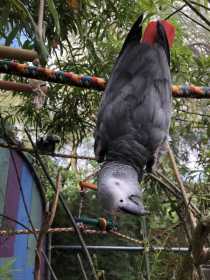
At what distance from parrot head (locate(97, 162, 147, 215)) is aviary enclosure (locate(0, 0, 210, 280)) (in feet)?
0.56

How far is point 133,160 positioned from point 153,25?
0.23 m

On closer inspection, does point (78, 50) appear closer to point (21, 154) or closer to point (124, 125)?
point (21, 154)

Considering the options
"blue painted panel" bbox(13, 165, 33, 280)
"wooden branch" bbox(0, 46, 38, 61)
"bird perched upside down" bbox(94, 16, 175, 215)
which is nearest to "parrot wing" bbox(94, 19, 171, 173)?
"bird perched upside down" bbox(94, 16, 175, 215)

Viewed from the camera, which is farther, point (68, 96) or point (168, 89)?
point (68, 96)

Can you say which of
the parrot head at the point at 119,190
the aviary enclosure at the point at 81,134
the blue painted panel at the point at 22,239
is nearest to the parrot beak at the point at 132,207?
the parrot head at the point at 119,190

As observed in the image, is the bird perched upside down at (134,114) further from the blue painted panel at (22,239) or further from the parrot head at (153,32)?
the blue painted panel at (22,239)

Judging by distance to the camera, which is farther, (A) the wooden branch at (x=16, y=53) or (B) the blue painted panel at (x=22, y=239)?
(B) the blue painted panel at (x=22, y=239)

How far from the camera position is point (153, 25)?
64 centimetres

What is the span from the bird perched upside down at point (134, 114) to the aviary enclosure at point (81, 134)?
8cm

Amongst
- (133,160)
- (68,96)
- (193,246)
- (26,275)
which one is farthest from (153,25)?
(26,275)

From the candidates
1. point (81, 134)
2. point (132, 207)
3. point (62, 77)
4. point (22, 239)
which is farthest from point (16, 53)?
point (22, 239)

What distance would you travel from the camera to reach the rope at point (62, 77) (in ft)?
2.02

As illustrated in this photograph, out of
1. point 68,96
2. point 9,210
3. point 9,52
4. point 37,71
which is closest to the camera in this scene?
point 9,52

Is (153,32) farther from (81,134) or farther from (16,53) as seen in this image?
(81,134)
